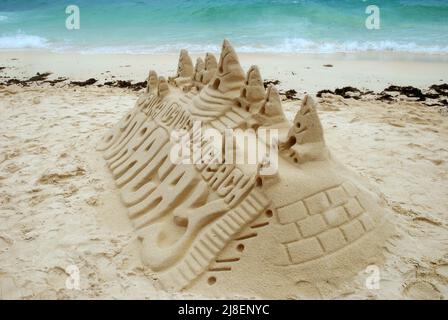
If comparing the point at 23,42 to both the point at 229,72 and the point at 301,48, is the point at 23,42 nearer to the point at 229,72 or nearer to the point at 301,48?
the point at 301,48

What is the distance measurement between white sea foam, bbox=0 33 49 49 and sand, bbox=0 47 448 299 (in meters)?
7.97

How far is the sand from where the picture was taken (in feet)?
8.48

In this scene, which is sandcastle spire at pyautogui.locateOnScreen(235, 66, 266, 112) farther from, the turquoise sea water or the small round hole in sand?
the turquoise sea water

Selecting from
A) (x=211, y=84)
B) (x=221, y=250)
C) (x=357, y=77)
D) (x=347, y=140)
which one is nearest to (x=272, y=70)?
(x=357, y=77)

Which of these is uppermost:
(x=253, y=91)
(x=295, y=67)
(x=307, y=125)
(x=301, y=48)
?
(x=301, y=48)

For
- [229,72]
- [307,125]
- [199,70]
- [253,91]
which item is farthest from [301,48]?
[307,125]

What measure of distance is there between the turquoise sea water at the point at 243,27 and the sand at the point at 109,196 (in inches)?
218

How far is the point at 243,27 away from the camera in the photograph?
14289 mm

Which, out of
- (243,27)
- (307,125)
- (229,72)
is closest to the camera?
(307,125)

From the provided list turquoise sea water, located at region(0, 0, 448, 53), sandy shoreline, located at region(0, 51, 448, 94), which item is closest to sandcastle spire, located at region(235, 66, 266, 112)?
sandy shoreline, located at region(0, 51, 448, 94)

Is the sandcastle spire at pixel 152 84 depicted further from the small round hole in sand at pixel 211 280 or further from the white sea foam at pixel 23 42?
the white sea foam at pixel 23 42

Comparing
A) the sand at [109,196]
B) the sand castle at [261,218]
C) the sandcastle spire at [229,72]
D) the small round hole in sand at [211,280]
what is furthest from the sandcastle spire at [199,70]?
the small round hole in sand at [211,280]

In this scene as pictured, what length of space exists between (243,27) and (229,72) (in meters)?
11.6

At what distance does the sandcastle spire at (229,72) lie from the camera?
136 inches
